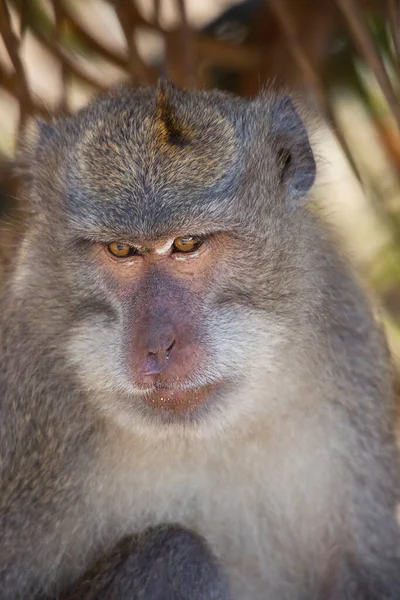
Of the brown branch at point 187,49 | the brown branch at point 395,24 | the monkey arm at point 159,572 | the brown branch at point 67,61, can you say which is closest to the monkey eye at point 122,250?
the monkey arm at point 159,572

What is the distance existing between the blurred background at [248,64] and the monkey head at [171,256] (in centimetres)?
147

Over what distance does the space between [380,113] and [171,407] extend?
3.04 metres

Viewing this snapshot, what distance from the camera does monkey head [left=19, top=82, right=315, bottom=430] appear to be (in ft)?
11.3

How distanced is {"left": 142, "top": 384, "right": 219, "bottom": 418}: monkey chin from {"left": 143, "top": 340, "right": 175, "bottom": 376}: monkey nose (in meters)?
0.07

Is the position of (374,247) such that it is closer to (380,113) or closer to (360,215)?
(360,215)

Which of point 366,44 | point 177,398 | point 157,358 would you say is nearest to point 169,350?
point 157,358

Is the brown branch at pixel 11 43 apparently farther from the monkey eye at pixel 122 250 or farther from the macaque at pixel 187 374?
the monkey eye at pixel 122 250

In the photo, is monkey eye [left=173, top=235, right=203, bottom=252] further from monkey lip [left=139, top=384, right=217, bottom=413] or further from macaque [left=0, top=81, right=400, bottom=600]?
monkey lip [left=139, top=384, right=217, bottom=413]

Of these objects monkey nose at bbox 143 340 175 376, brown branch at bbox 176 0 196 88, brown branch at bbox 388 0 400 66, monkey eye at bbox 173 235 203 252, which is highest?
brown branch at bbox 176 0 196 88

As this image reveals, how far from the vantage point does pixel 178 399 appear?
3.45 metres

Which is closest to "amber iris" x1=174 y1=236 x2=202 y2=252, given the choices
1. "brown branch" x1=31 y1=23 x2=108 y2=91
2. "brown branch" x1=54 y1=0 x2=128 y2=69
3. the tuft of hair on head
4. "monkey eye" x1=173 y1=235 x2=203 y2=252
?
"monkey eye" x1=173 y1=235 x2=203 y2=252

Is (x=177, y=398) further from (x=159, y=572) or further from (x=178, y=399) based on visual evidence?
(x=159, y=572)

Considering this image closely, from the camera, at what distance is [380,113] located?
6012mm

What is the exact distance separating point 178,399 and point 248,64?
9.85 ft
